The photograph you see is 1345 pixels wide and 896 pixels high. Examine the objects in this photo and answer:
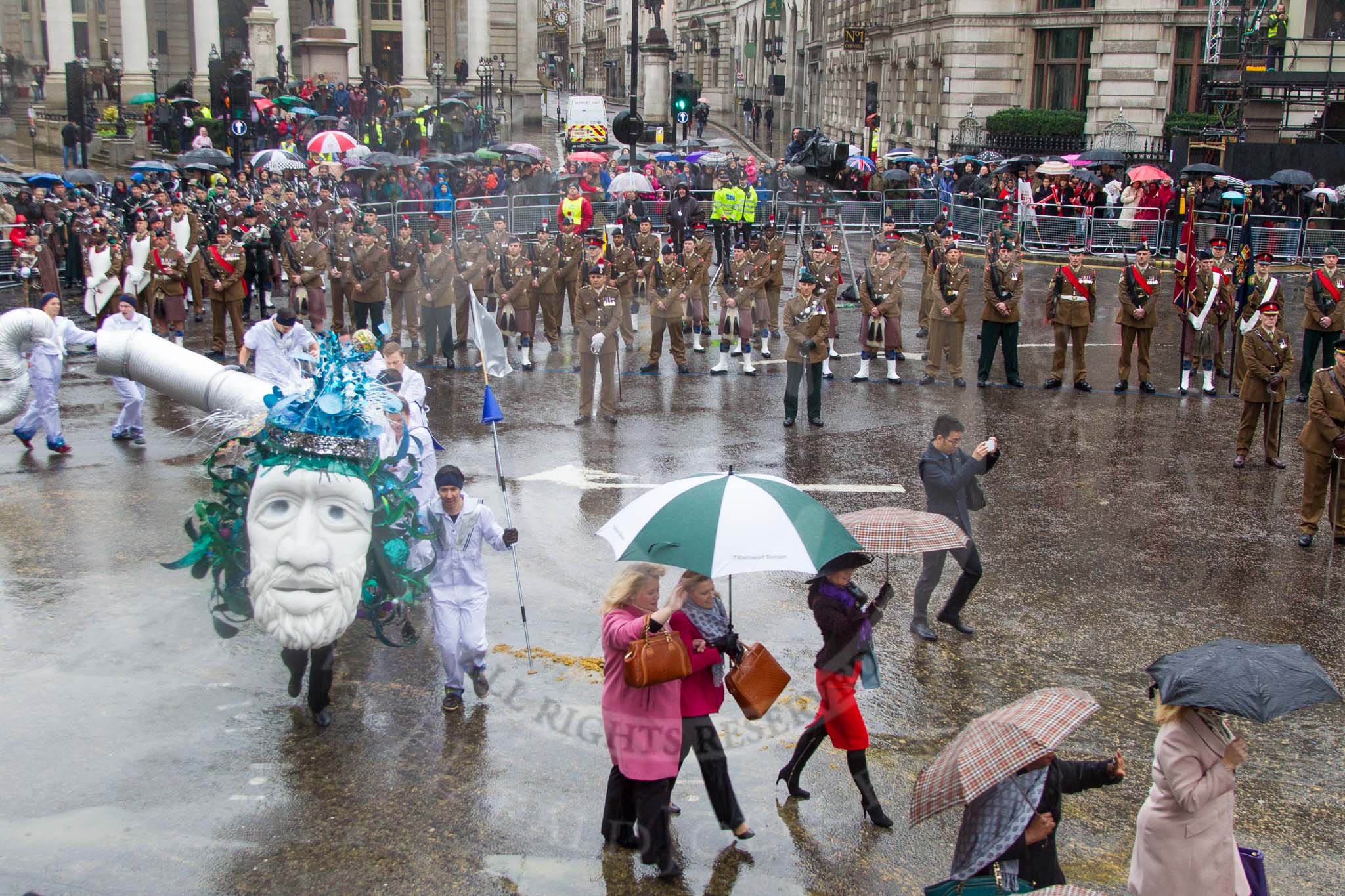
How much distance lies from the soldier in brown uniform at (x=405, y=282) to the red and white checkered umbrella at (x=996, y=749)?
46.8 feet

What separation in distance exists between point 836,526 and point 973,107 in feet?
129

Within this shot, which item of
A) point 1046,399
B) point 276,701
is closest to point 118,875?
point 276,701

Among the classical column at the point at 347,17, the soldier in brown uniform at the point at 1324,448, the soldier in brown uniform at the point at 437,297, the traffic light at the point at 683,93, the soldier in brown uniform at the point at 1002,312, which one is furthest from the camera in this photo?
the classical column at the point at 347,17

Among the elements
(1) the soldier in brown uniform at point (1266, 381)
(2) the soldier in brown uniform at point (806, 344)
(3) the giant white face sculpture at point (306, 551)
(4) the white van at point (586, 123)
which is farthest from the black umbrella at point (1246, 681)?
(4) the white van at point (586, 123)

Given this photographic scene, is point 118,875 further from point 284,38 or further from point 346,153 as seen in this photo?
point 284,38

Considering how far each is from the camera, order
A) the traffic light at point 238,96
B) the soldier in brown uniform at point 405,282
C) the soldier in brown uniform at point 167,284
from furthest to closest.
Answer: the traffic light at point 238,96 < the soldier in brown uniform at point 405,282 < the soldier in brown uniform at point 167,284

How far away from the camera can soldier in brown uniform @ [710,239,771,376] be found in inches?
707

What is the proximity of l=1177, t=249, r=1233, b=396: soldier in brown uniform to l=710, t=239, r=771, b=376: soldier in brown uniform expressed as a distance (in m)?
5.68

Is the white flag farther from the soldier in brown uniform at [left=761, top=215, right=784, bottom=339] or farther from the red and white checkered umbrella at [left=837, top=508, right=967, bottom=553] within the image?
the soldier in brown uniform at [left=761, top=215, right=784, bottom=339]

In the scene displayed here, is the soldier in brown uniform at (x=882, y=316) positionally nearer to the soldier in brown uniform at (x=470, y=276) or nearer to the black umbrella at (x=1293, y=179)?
the soldier in brown uniform at (x=470, y=276)

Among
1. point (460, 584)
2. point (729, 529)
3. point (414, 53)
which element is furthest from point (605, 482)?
point (414, 53)

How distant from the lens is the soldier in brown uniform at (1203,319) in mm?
16797

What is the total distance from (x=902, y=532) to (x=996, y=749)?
271 cm

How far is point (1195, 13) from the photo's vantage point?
38125 millimetres
